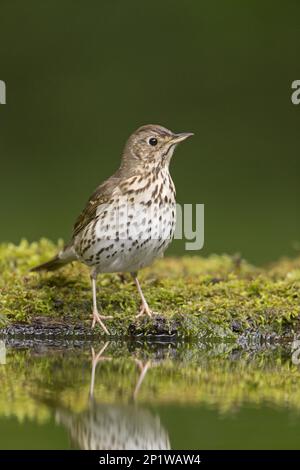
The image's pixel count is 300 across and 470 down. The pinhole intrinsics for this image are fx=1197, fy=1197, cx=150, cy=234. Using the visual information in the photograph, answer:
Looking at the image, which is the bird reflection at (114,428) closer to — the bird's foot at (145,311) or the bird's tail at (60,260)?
the bird's foot at (145,311)

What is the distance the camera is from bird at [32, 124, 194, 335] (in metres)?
8.04

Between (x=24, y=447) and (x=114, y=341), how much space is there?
2479 mm

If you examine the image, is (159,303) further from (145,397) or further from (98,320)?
(145,397)

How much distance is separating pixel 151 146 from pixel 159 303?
1.11m

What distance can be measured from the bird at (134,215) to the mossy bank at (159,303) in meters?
0.15

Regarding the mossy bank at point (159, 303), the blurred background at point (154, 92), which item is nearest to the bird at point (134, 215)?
the mossy bank at point (159, 303)

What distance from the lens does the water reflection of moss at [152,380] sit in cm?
615

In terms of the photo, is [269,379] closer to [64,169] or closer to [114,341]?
[114,341]

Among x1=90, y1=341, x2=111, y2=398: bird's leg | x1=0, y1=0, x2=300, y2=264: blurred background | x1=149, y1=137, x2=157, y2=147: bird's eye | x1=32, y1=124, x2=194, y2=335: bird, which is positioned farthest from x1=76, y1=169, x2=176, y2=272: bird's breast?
x1=0, y1=0, x2=300, y2=264: blurred background

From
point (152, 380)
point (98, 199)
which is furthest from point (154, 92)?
point (152, 380)

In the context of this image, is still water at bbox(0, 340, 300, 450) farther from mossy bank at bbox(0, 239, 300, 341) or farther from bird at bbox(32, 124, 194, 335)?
bird at bbox(32, 124, 194, 335)

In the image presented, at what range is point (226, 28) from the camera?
20.3 meters

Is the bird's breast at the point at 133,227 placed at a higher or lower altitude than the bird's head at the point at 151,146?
lower

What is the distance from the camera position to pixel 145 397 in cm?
627
